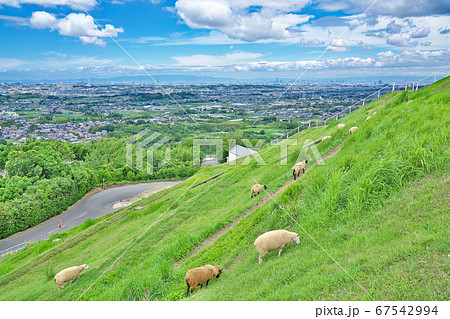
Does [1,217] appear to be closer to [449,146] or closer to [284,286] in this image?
[284,286]

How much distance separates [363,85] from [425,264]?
55.8 meters

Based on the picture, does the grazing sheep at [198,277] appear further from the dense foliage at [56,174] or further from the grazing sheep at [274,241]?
the dense foliage at [56,174]

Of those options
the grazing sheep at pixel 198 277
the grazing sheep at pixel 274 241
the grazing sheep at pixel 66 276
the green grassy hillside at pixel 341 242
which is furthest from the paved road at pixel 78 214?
the grazing sheep at pixel 274 241

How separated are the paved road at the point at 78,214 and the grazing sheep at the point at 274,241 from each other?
3926 centimetres

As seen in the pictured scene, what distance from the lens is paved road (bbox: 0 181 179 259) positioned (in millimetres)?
36750

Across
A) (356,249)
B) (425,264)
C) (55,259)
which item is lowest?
Answer: (55,259)

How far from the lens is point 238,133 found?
90.6ft

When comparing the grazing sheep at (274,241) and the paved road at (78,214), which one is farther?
the paved road at (78,214)

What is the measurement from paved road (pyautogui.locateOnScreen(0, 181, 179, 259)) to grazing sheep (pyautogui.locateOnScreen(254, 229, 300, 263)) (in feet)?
129

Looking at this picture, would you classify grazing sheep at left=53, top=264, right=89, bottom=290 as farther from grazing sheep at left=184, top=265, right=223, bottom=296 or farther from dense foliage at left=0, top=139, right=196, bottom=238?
dense foliage at left=0, top=139, right=196, bottom=238

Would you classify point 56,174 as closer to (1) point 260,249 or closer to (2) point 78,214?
(2) point 78,214

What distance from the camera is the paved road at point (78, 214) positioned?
36.8 metres
